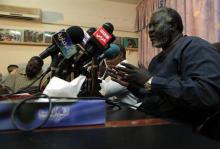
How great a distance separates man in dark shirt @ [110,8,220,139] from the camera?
0.83 m

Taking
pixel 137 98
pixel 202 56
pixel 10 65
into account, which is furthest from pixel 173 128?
pixel 10 65

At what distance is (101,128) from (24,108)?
175mm

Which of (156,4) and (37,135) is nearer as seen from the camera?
(37,135)

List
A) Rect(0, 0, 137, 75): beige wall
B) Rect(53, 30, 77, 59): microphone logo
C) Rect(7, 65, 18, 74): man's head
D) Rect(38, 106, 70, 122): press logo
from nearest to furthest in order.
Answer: Rect(38, 106, 70, 122): press logo → Rect(53, 30, 77, 59): microphone logo → Rect(7, 65, 18, 74): man's head → Rect(0, 0, 137, 75): beige wall

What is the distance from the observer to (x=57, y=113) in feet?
1.67

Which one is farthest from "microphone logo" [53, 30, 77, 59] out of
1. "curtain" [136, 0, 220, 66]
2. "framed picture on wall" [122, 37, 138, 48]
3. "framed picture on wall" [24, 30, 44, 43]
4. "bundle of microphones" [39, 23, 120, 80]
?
"framed picture on wall" [122, 37, 138, 48]

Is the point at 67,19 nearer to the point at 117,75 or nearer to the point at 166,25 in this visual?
the point at 166,25

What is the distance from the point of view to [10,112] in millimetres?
488

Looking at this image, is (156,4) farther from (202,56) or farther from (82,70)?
(82,70)

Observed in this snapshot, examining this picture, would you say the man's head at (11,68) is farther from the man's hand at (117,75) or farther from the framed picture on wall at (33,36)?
the man's hand at (117,75)

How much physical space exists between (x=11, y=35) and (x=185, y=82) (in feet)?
9.98

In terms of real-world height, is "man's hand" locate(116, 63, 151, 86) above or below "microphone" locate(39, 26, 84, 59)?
below

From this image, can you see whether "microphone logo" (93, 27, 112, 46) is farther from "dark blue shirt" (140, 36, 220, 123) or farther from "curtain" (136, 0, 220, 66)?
"curtain" (136, 0, 220, 66)

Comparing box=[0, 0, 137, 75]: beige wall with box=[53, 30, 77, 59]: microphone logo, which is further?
box=[0, 0, 137, 75]: beige wall
